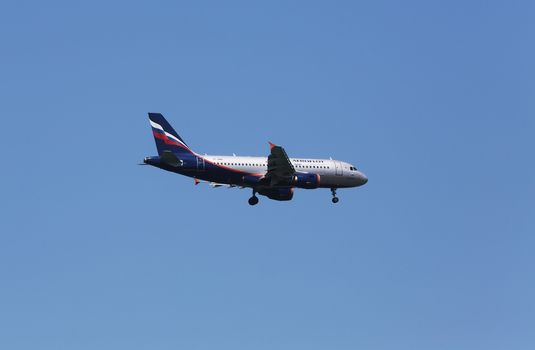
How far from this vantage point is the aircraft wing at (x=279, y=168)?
103 m

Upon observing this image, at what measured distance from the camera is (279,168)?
105m

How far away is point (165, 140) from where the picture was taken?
106m

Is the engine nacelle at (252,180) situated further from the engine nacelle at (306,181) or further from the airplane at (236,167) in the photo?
the engine nacelle at (306,181)

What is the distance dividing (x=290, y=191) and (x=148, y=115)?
51.5 ft

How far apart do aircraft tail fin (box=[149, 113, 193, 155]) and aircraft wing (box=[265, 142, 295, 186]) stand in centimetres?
749

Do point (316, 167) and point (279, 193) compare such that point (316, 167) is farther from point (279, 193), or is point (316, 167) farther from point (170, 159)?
point (170, 159)

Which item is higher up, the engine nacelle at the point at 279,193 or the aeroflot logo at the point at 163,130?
the aeroflot logo at the point at 163,130

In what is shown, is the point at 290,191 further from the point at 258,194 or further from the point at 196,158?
the point at 196,158

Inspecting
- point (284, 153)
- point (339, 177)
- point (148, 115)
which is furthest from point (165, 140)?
point (339, 177)

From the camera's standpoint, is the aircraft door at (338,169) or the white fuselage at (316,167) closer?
the white fuselage at (316,167)

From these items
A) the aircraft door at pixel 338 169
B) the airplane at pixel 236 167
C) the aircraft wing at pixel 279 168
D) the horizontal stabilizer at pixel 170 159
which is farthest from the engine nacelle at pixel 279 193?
the horizontal stabilizer at pixel 170 159

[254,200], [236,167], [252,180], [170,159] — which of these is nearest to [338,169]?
[254,200]

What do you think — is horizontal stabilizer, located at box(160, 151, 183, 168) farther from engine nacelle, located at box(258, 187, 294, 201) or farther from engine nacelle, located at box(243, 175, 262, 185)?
engine nacelle, located at box(258, 187, 294, 201)

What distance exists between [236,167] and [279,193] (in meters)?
7.38
